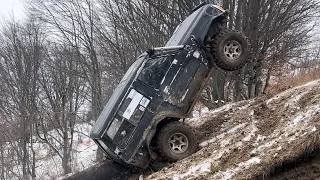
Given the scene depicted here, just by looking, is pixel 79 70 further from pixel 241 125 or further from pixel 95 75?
pixel 241 125

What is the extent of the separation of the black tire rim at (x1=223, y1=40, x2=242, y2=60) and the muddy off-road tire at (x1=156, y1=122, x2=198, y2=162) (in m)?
2.02

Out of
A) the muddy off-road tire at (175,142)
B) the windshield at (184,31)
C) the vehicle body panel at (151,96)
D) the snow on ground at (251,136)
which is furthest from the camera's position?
the windshield at (184,31)

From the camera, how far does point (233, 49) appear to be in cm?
884

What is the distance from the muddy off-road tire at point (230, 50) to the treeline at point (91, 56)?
5.48 meters

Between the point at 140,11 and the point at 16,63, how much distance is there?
7.78m

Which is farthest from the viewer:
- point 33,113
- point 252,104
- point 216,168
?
point 33,113

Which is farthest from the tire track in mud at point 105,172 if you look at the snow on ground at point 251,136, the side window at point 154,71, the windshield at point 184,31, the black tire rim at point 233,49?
the black tire rim at point 233,49

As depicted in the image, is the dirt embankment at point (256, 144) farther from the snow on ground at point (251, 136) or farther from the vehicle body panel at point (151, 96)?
the vehicle body panel at point (151, 96)

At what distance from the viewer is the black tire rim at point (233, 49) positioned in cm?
874

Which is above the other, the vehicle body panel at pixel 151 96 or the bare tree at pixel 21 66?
the bare tree at pixel 21 66

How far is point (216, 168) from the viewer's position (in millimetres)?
5840

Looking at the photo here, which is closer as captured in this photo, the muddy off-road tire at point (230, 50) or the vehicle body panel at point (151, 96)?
the vehicle body panel at point (151, 96)

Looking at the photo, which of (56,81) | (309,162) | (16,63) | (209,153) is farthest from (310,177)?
(56,81)

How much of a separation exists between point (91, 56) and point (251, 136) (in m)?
15.6
